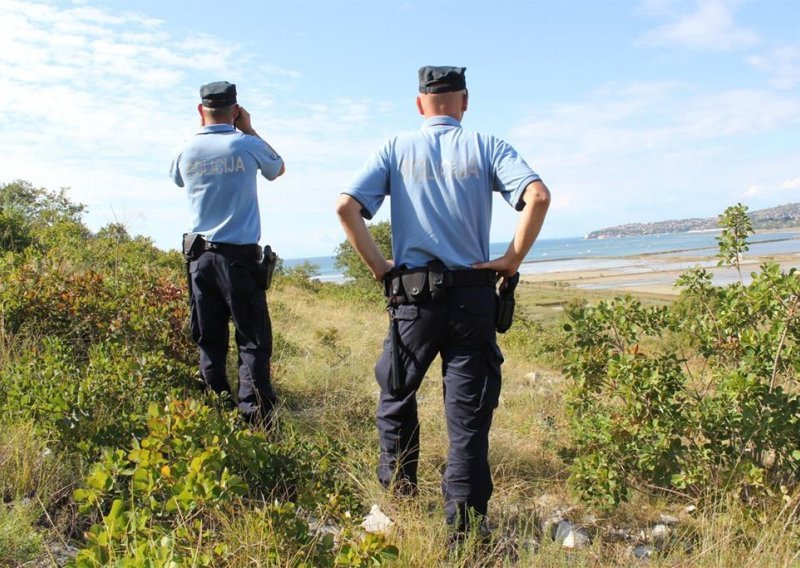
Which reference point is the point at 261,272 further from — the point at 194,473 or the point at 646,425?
the point at 646,425

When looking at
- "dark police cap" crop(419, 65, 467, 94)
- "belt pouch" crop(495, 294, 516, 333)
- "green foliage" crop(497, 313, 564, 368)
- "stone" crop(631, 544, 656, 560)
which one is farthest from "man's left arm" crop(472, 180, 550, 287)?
"green foliage" crop(497, 313, 564, 368)

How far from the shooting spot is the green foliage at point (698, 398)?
3268 millimetres

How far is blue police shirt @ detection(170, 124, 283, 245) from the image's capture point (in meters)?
4.02

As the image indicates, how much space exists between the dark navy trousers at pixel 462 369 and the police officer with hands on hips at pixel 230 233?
1340mm

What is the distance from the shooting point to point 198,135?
4.11m

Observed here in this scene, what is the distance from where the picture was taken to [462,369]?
3.04 metres

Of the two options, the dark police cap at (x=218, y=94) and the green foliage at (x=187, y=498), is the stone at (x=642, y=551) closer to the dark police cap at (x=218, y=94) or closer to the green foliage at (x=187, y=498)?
the green foliage at (x=187, y=498)

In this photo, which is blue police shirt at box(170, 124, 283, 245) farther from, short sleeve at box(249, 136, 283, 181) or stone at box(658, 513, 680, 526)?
stone at box(658, 513, 680, 526)

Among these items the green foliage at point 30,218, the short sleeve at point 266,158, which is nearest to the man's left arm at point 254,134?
the short sleeve at point 266,158

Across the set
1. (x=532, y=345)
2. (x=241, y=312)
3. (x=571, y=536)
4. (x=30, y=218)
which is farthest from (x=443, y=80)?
(x=30, y=218)

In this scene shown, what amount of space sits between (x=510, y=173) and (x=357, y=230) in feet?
2.62

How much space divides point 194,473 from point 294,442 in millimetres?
1043

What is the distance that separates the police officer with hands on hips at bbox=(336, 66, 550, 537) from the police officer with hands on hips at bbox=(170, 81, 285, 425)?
116 cm

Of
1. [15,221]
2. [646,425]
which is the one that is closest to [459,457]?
[646,425]
